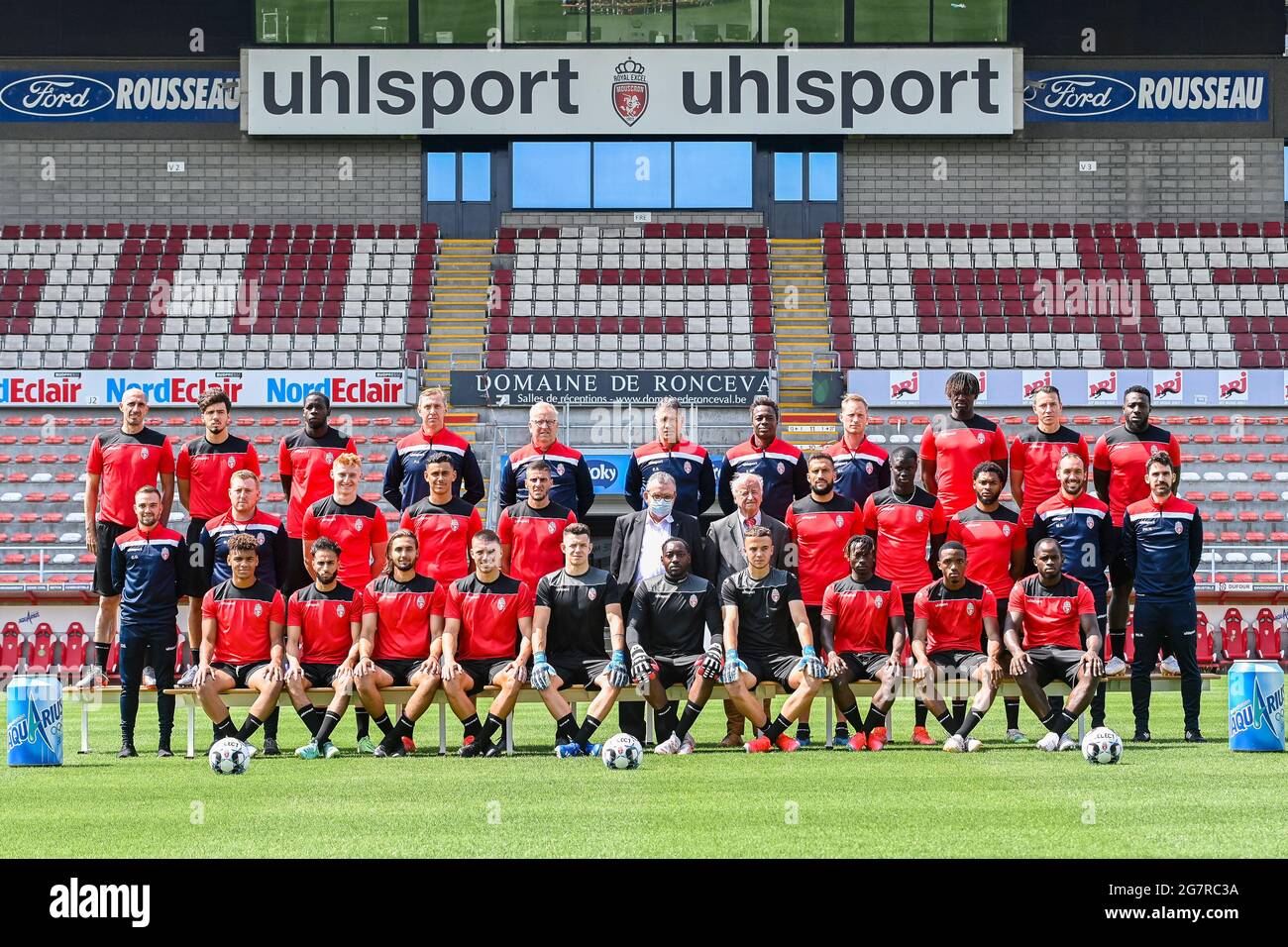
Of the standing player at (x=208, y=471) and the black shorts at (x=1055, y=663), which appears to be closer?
the black shorts at (x=1055, y=663)

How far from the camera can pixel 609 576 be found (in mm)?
11039

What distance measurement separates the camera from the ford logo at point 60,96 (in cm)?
3138

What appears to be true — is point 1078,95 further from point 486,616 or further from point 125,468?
point 486,616

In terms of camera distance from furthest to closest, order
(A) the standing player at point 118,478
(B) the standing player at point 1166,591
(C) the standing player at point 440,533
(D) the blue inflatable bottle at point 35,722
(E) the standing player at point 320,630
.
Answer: (A) the standing player at point 118,478 → (C) the standing player at point 440,533 → (B) the standing player at point 1166,591 → (E) the standing player at point 320,630 → (D) the blue inflatable bottle at point 35,722

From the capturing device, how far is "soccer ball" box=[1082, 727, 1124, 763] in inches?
384

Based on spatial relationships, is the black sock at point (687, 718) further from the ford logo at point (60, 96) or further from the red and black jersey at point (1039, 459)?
the ford logo at point (60, 96)

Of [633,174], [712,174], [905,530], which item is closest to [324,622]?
[905,530]

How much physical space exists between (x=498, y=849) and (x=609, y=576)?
4.57 metres

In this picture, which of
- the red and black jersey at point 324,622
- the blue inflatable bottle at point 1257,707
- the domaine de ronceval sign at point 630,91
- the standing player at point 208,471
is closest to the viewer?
the blue inflatable bottle at point 1257,707

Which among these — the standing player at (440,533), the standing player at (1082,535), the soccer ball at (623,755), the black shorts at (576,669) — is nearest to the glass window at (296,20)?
the standing player at (440,533)

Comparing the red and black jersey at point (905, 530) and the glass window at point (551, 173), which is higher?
the glass window at point (551, 173)

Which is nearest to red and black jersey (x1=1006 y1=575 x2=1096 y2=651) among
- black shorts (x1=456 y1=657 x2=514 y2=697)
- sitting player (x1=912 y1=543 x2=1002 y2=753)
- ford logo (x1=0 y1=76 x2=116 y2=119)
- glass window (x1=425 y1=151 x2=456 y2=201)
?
sitting player (x1=912 y1=543 x2=1002 y2=753)

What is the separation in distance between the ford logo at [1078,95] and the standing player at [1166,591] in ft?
69.8

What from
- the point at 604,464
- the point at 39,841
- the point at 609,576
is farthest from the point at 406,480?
the point at 604,464
